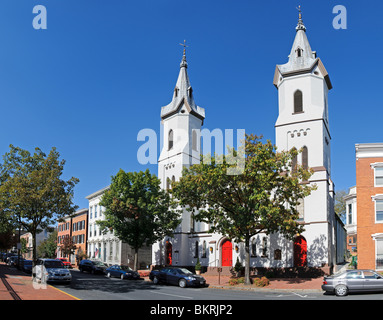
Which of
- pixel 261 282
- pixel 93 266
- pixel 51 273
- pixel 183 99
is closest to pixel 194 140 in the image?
pixel 183 99

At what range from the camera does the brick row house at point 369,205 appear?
31.0m

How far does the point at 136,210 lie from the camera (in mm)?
38250

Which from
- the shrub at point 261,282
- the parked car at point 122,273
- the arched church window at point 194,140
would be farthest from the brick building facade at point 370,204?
the arched church window at point 194,140

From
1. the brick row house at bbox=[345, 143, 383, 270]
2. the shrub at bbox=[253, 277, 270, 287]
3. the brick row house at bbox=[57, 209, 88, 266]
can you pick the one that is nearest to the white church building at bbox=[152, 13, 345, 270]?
the brick row house at bbox=[345, 143, 383, 270]

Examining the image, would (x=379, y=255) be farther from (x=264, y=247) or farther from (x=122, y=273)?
(x=122, y=273)

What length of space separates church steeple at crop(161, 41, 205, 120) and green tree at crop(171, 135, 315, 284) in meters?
18.2

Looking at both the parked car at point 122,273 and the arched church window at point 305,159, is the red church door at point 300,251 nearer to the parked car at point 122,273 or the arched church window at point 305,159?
the arched church window at point 305,159

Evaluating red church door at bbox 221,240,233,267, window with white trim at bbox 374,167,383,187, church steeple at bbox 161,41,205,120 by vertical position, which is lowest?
red church door at bbox 221,240,233,267

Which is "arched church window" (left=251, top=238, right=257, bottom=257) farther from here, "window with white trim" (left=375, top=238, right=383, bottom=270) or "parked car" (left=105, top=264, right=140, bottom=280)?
"parked car" (left=105, top=264, right=140, bottom=280)

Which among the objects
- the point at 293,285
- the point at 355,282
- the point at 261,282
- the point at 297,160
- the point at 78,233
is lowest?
the point at 293,285

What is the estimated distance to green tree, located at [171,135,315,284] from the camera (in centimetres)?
2725

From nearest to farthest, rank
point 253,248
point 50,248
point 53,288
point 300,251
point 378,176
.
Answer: point 53,288 → point 378,176 → point 300,251 → point 253,248 → point 50,248

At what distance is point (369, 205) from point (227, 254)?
1425cm
